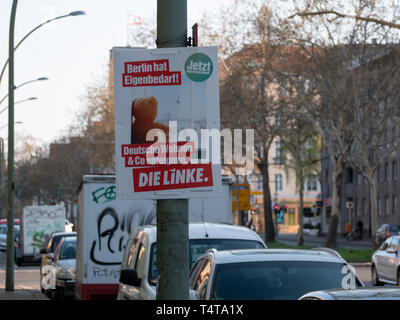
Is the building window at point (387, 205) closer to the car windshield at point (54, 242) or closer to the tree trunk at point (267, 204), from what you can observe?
the tree trunk at point (267, 204)

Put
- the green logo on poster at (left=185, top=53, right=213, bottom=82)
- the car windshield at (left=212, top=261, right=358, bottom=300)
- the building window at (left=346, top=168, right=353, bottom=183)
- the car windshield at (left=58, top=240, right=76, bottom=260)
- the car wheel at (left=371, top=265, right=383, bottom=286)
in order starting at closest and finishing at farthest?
the green logo on poster at (left=185, top=53, right=213, bottom=82), the car windshield at (left=212, top=261, right=358, bottom=300), the car windshield at (left=58, top=240, right=76, bottom=260), the car wheel at (left=371, top=265, right=383, bottom=286), the building window at (left=346, top=168, right=353, bottom=183)

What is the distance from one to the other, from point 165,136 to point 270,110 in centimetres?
4069

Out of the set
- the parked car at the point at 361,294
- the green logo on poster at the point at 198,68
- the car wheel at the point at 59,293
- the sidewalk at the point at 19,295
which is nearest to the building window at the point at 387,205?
the sidewalk at the point at 19,295

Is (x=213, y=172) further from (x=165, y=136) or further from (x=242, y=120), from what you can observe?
(x=242, y=120)

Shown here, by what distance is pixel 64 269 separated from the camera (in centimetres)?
2431

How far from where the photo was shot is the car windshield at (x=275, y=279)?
27.9 ft

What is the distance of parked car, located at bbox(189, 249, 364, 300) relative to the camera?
336 inches

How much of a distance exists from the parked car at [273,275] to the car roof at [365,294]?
2.75 m

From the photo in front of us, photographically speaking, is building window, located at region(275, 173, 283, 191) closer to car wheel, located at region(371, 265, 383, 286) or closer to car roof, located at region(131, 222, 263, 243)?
car wheel, located at region(371, 265, 383, 286)

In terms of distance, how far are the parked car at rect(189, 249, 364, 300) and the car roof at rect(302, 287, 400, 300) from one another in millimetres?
2752

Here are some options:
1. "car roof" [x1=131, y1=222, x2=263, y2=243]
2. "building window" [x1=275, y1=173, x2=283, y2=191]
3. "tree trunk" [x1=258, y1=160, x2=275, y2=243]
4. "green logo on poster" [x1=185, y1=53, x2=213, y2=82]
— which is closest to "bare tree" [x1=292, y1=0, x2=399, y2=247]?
"tree trunk" [x1=258, y1=160, x2=275, y2=243]

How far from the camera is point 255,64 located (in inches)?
1834

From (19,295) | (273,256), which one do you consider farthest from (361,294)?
(19,295)
